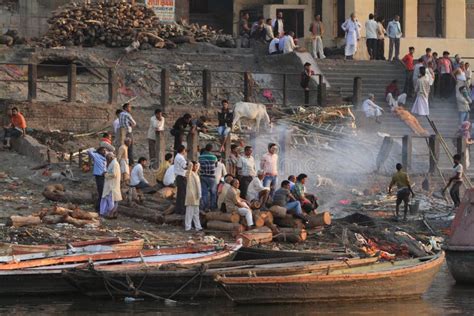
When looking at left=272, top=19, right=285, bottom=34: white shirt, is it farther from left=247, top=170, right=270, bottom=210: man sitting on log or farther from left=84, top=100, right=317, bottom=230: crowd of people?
left=247, top=170, right=270, bottom=210: man sitting on log

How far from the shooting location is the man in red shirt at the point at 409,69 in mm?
45000

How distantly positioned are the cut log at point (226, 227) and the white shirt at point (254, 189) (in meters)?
1.29

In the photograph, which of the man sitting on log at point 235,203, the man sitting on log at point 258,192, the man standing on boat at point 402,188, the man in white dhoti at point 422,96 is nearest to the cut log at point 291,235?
the man sitting on log at point 235,203

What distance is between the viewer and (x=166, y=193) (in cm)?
3334

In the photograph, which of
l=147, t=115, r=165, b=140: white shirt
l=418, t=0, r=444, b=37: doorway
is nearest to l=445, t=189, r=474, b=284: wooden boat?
l=147, t=115, r=165, b=140: white shirt

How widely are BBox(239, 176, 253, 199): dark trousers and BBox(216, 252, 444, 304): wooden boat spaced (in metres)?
5.75

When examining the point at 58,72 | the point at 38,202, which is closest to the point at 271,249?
the point at 38,202

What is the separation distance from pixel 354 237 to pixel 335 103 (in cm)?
1174

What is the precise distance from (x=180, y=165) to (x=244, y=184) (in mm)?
1913

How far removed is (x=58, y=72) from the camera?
44531mm

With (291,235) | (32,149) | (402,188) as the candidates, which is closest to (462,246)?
(291,235)

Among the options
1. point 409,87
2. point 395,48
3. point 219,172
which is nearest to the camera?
point 219,172

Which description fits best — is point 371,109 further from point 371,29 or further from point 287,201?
point 287,201

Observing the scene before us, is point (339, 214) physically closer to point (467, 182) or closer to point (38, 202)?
point (467, 182)
